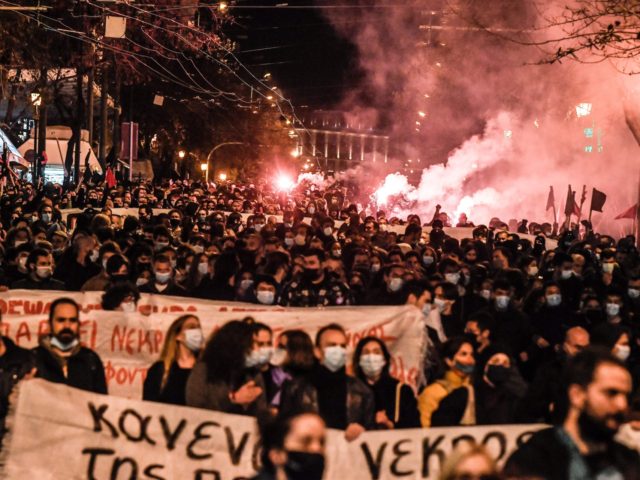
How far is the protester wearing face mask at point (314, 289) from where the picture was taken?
11.0 m

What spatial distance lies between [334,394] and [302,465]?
2.29 meters

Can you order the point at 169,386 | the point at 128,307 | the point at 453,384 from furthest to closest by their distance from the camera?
the point at 128,307 → the point at 453,384 → the point at 169,386

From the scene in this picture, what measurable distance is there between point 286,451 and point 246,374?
94.2 inches

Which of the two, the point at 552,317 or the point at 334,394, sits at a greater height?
the point at 552,317

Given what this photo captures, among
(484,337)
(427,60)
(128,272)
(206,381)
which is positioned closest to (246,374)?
(206,381)

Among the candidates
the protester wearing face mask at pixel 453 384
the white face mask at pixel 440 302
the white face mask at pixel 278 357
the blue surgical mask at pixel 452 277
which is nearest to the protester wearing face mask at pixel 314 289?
the white face mask at pixel 440 302

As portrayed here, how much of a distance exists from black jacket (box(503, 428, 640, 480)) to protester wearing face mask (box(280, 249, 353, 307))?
20.8 ft

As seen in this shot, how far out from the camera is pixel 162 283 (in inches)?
445

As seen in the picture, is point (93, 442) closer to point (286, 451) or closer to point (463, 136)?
point (286, 451)

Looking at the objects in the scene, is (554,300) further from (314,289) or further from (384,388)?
(384,388)

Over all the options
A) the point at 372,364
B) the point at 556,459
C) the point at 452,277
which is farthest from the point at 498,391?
the point at 452,277

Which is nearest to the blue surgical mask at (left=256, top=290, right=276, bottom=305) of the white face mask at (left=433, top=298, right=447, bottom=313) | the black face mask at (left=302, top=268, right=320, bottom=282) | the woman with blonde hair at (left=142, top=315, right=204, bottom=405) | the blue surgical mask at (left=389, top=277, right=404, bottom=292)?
the black face mask at (left=302, top=268, right=320, bottom=282)

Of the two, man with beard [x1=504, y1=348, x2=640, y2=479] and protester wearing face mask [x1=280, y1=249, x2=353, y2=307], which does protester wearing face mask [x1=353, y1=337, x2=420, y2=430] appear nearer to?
man with beard [x1=504, y1=348, x2=640, y2=479]

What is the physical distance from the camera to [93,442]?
6840 mm
